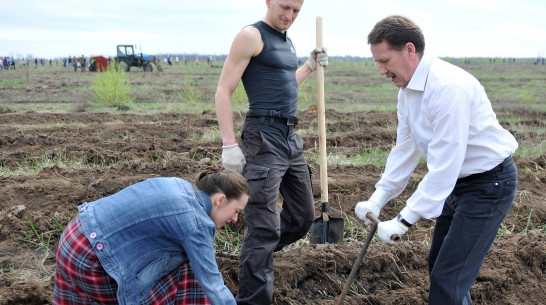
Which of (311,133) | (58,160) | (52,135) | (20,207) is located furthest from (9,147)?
(311,133)

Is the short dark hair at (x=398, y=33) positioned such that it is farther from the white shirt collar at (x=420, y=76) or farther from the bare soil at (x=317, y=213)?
the bare soil at (x=317, y=213)

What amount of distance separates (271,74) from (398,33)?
1.10 meters

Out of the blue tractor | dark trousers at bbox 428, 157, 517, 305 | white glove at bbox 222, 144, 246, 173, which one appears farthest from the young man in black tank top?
the blue tractor

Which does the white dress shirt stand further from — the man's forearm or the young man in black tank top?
the man's forearm

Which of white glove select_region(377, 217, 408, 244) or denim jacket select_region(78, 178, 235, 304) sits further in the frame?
white glove select_region(377, 217, 408, 244)

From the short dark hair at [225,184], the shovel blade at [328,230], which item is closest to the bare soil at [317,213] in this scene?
the shovel blade at [328,230]

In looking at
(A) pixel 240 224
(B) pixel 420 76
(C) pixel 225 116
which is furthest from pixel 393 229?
(A) pixel 240 224

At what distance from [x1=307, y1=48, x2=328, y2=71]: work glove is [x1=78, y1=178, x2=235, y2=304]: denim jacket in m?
1.97

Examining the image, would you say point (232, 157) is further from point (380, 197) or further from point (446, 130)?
point (446, 130)

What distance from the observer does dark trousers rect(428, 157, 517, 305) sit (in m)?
2.52

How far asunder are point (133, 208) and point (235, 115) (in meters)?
9.02

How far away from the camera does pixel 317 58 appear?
4117 mm

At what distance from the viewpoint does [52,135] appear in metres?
8.40

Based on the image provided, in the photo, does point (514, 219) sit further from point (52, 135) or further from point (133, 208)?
point (52, 135)
